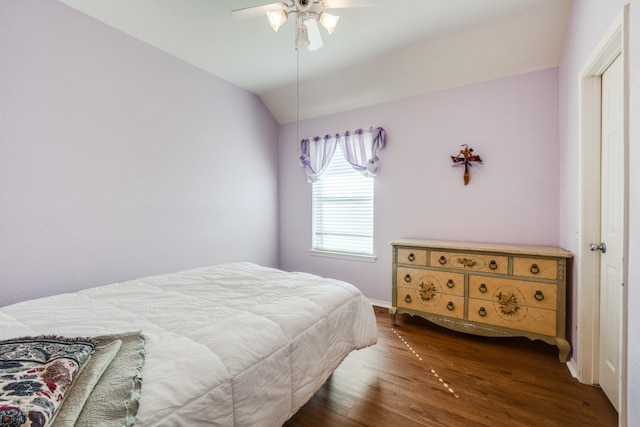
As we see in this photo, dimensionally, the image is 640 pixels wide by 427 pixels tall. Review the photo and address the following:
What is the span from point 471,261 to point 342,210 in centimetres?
173

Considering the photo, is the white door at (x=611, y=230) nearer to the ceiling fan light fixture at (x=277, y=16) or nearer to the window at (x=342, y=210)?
the ceiling fan light fixture at (x=277, y=16)

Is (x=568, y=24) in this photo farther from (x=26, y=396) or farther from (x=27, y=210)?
(x=27, y=210)

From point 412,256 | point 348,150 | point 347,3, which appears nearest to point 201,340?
point 347,3

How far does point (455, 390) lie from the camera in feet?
6.02

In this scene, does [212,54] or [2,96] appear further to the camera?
[212,54]

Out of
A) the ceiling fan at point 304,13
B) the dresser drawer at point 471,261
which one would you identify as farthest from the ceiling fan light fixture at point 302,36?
the dresser drawer at point 471,261

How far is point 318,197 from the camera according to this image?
4.01 m

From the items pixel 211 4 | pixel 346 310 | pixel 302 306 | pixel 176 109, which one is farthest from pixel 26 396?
pixel 176 109

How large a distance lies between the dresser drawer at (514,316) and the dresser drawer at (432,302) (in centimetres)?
11

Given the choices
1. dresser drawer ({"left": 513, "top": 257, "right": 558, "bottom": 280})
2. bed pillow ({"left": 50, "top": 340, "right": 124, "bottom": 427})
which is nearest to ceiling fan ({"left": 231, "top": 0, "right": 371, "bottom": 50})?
bed pillow ({"left": 50, "top": 340, "right": 124, "bottom": 427})

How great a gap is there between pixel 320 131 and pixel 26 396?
3.68m

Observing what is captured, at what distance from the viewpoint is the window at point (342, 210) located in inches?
143

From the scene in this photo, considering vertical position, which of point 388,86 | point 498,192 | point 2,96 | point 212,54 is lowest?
point 498,192

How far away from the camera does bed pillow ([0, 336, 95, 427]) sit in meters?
0.62
